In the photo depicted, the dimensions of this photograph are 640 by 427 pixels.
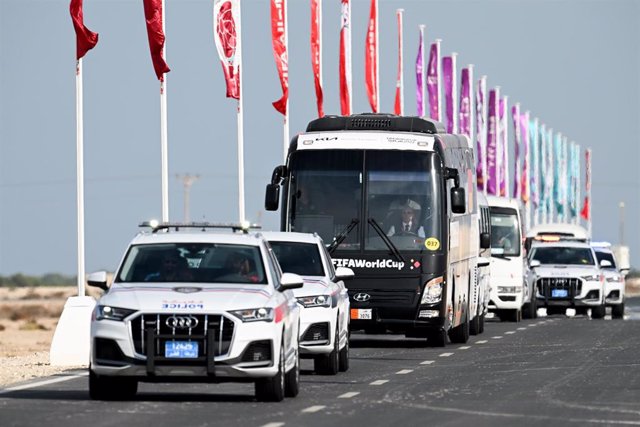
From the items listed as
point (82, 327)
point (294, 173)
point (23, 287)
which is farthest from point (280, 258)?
point (23, 287)

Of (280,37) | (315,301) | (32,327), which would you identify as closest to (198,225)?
(315,301)

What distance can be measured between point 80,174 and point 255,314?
41.0 feet

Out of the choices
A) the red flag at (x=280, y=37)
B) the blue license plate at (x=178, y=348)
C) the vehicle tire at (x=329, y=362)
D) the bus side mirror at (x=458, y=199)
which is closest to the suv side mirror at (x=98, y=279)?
the blue license plate at (x=178, y=348)

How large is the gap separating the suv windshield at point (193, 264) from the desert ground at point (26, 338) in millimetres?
3213

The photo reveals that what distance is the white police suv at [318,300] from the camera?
2434 centimetres

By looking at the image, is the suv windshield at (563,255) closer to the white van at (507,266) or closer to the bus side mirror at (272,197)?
the white van at (507,266)

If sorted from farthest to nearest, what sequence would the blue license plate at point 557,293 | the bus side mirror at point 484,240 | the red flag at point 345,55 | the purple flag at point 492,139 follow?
the purple flag at point 492,139, the red flag at point 345,55, the blue license plate at point 557,293, the bus side mirror at point 484,240

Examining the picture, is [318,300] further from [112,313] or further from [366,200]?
[366,200]

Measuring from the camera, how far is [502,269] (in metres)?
47.0

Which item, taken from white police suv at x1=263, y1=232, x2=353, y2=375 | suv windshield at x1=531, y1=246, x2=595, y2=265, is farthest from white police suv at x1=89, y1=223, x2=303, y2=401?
suv windshield at x1=531, y1=246, x2=595, y2=265

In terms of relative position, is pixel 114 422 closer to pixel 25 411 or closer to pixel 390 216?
pixel 25 411

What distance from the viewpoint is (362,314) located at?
3094 cm

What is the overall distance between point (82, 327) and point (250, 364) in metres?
8.06

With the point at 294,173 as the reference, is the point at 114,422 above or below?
below
